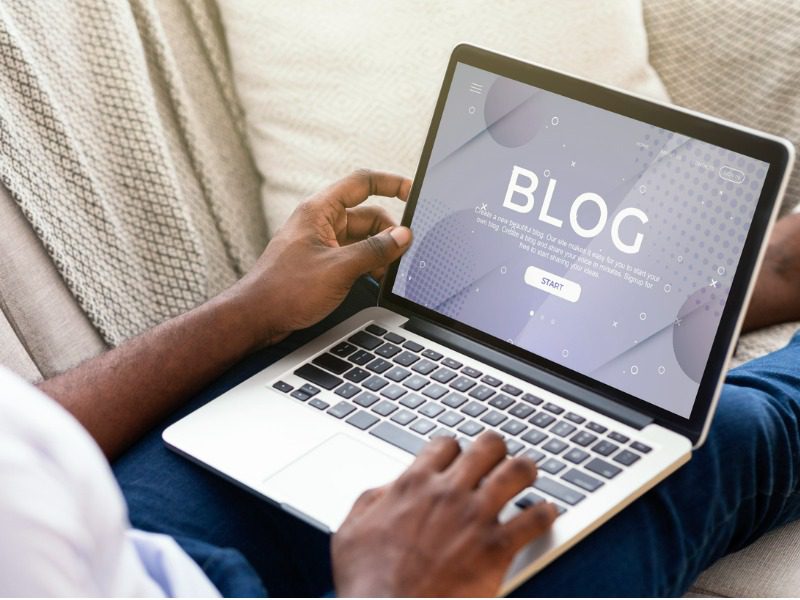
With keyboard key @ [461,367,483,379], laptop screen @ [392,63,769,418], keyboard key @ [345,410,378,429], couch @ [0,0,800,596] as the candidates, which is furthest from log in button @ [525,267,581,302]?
couch @ [0,0,800,596]

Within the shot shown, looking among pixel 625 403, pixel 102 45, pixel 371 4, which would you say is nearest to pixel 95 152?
pixel 102 45

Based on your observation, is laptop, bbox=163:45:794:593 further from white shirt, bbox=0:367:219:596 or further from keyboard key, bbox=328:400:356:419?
white shirt, bbox=0:367:219:596

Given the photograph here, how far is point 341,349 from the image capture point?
0.98 meters

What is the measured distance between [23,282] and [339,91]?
0.48 m

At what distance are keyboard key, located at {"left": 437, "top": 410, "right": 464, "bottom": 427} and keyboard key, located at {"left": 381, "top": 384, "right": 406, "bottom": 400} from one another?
0.05 m

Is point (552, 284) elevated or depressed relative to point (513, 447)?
elevated

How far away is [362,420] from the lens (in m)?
0.88

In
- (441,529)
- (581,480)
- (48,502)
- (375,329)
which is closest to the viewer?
(48,502)

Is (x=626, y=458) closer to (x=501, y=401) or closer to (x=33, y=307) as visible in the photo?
(x=501, y=401)

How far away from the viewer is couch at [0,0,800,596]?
37.0 inches

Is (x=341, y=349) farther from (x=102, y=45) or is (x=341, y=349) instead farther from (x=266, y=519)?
Answer: (x=102, y=45)

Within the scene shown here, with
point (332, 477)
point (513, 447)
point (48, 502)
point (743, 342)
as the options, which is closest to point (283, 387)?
point (332, 477)

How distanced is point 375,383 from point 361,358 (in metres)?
0.04

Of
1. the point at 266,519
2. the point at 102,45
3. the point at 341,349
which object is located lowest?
the point at 266,519
